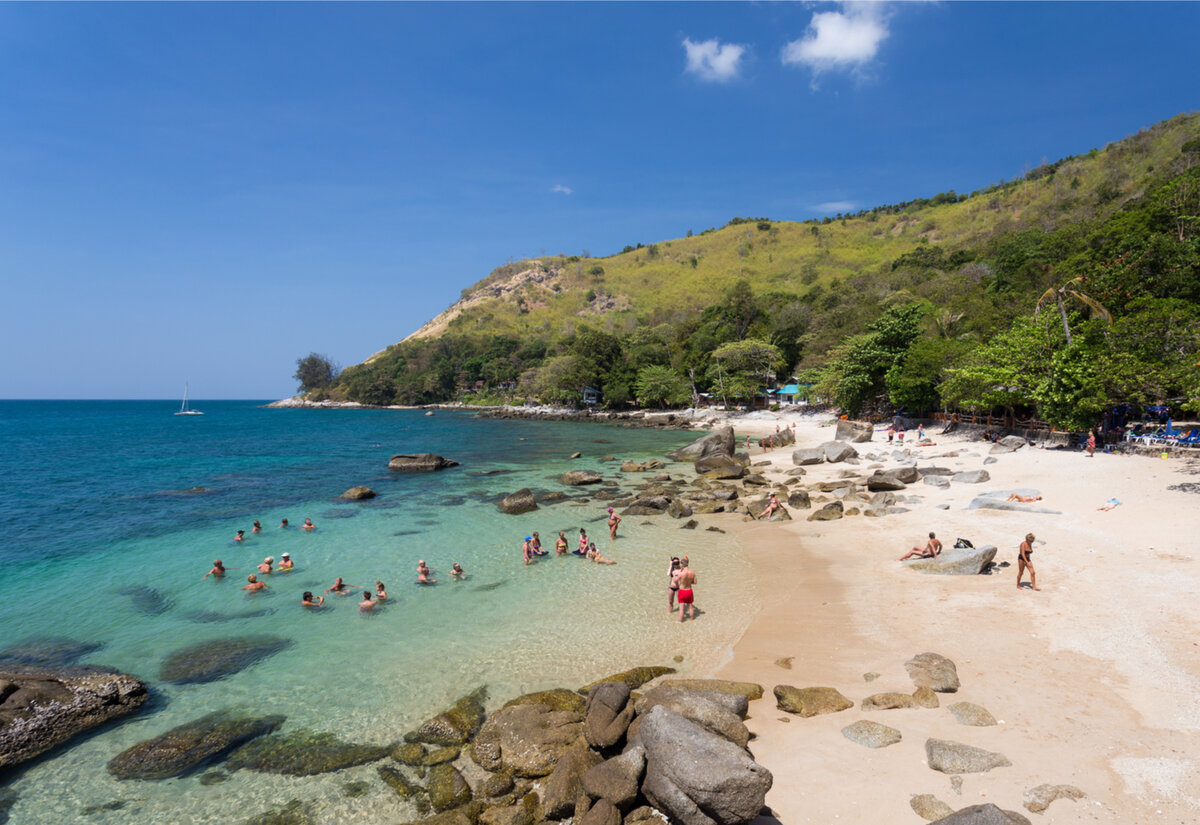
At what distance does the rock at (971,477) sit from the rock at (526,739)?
22.3 meters

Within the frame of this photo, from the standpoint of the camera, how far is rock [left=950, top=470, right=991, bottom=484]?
23.0m

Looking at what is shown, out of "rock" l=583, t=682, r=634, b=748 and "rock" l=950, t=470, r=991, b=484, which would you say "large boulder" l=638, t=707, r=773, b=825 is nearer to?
"rock" l=583, t=682, r=634, b=748

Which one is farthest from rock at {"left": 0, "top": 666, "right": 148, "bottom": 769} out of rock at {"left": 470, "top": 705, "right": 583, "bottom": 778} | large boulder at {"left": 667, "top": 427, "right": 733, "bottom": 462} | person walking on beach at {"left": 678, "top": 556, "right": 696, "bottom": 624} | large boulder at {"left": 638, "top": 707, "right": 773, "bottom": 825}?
large boulder at {"left": 667, "top": 427, "right": 733, "bottom": 462}

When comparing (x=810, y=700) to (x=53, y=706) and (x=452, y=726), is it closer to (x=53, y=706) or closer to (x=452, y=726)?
(x=452, y=726)

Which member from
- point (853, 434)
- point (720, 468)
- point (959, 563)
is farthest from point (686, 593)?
point (853, 434)

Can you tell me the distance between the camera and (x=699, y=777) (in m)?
5.86

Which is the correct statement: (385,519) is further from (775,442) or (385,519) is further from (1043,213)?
(1043,213)

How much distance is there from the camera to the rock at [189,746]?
8.46 meters

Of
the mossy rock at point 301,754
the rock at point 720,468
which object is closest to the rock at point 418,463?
the rock at point 720,468

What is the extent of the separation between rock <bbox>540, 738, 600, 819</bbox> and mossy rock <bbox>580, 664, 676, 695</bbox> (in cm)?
230

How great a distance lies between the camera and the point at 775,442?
4497cm

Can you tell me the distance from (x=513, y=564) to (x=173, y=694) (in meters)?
9.40

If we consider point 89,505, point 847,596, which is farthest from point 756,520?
point 89,505

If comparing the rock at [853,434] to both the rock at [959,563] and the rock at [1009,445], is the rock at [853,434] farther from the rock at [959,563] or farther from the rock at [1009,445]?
the rock at [959,563]
